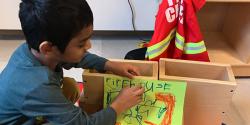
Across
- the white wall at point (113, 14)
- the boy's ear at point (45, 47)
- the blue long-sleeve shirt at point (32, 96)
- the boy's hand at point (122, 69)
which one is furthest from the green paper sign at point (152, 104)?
the white wall at point (113, 14)

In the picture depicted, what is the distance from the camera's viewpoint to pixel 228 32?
1.81m

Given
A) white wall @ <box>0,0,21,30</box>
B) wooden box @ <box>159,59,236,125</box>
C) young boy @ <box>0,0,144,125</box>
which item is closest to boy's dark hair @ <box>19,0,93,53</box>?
young boy @ <box>0,0,144,125</box>

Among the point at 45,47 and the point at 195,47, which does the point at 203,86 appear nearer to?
the point at 195,47

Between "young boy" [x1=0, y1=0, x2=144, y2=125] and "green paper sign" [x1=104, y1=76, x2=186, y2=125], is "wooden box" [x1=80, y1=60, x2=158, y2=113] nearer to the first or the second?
"green paper sign" [x1=104, y1=76, x2=186, y2=125]

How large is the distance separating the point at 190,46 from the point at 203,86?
0.78 feet

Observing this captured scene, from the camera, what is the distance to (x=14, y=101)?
2.80 feet

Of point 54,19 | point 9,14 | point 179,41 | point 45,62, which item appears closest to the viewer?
point 54,19

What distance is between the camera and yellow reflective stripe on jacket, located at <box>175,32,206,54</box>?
122 cm

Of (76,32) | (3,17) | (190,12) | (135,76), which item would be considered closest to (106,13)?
(3,17)

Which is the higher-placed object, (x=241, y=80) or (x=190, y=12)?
(x=190, y=12)

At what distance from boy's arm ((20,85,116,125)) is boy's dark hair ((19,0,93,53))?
13cm

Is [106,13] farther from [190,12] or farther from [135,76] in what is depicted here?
[135,76]

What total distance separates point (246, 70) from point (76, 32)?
1.11 meters

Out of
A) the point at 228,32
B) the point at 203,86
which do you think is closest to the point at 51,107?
the point at 203,86
